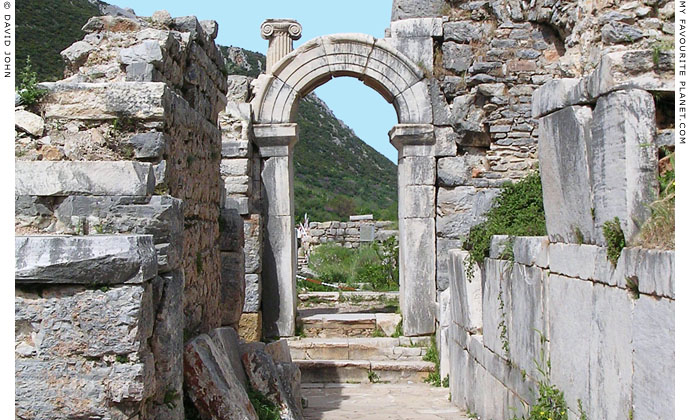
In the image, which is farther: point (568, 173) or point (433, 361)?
point (433, 361)

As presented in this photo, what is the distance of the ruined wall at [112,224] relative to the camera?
12.0 ft

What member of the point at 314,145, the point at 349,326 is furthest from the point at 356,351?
the point at 314,145

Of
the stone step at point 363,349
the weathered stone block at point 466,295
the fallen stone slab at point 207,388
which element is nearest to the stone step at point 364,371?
the stone step at point 363,349

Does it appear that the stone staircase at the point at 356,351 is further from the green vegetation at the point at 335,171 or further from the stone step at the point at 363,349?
the green vegetation at the point at 335,171

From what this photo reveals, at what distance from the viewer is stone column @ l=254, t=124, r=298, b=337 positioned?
1116cm

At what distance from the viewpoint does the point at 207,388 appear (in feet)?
16.2

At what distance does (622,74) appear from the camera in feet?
13.5

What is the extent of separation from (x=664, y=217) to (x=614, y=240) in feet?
1.34

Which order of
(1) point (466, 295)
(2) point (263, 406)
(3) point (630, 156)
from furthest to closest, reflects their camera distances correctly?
(1) point (466, 295) → (2) point (263, 406) → (3) point (630, 156)

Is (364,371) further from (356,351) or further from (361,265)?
(361,265)

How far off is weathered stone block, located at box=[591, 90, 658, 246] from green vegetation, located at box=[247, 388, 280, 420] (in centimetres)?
294

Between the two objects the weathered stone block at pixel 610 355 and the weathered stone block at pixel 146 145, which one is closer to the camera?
the weathered stone block at pixel 610 355

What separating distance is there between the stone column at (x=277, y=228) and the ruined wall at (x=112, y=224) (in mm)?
5243
